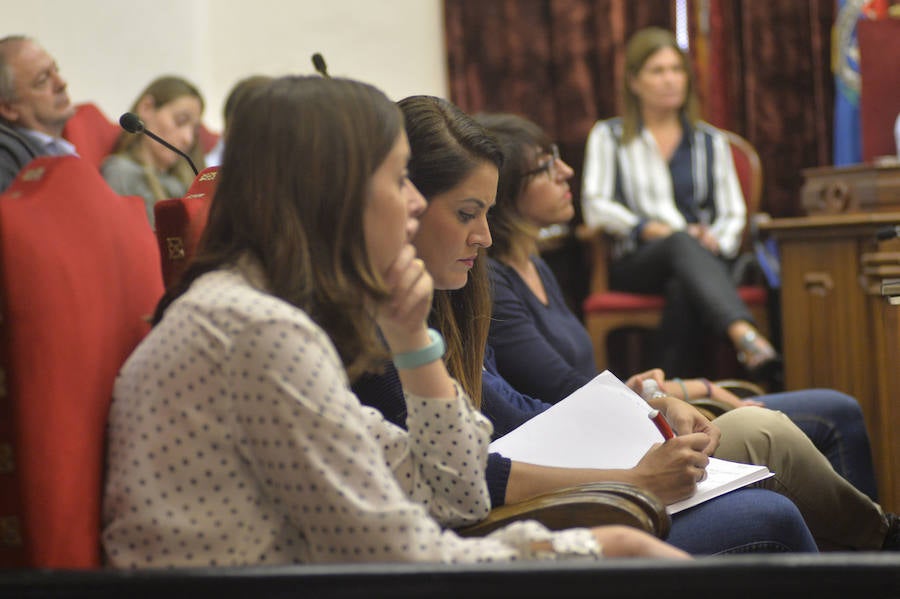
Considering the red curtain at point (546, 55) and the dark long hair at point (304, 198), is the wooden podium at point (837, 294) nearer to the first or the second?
the dark long hair at point (304, 198)

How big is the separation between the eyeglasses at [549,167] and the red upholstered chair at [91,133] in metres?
1.43

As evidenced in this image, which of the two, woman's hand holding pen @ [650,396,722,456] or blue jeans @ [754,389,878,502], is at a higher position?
woman's hand holding pen @ [650,396,722,456]

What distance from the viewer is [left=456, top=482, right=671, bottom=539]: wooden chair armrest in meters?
1.22

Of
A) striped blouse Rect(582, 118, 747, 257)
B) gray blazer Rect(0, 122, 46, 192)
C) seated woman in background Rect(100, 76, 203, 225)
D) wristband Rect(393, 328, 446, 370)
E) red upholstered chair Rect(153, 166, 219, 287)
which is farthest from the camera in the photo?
striped blouse Rect(582, 118, 747, 257)

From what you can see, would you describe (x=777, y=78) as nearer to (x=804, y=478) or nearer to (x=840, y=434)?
(x=840, y=434)

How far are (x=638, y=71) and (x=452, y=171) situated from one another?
248 cm

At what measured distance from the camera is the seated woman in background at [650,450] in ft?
4.53

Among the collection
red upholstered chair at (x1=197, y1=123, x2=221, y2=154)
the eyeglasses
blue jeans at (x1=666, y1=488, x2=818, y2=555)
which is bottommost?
blue jeans at (x1=666, y1=488, x2=818, y2=555)

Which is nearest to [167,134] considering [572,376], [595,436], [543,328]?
[543,328]

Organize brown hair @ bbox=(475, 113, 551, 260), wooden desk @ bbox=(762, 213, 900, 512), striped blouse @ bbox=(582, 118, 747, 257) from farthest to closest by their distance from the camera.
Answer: striped blouse @ bbox=(582, 118, 747, 257) < wooden desk @ bbox=(762, 213, 900, 512) < brown hair @ bbox=(475, 113, 551, 260)

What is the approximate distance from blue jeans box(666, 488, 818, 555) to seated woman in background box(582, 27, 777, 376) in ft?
6.46

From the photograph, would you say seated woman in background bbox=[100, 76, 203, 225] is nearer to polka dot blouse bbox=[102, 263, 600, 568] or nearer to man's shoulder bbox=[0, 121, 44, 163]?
man's shoulder bbox=[0, 121, 44, 163]

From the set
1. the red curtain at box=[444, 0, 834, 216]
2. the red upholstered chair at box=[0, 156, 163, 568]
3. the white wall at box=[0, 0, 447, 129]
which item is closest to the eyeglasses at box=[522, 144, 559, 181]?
the red upholstered chair at box=[0, 156, 163, 568]

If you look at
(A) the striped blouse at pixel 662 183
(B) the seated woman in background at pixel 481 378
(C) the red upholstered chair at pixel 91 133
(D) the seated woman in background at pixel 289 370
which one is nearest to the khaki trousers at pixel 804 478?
(B) the seated woman in background at pixel 481 378
